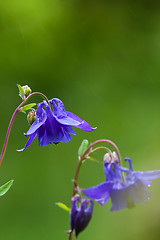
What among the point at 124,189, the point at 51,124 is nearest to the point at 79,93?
the point at 51,124

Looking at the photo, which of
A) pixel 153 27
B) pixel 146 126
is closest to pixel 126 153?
pixel 146 126

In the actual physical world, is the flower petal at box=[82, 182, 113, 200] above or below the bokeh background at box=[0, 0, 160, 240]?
above

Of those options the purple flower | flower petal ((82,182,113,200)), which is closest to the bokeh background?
the purple flower

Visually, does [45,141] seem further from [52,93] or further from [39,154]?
[52,93]

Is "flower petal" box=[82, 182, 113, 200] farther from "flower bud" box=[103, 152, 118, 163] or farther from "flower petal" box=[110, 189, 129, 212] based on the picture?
"flower bud" box=[103, 152, 118, 163]

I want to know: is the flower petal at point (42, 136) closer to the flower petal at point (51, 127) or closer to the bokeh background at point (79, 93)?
the flower petal at point (51, 127)

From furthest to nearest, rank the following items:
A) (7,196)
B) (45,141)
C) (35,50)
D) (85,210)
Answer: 1. (35,50)
2. (7,196)
3. (45,141)
4. (85,210)

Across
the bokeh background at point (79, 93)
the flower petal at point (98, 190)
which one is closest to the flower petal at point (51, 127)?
the flower petal at point (98, 190)
